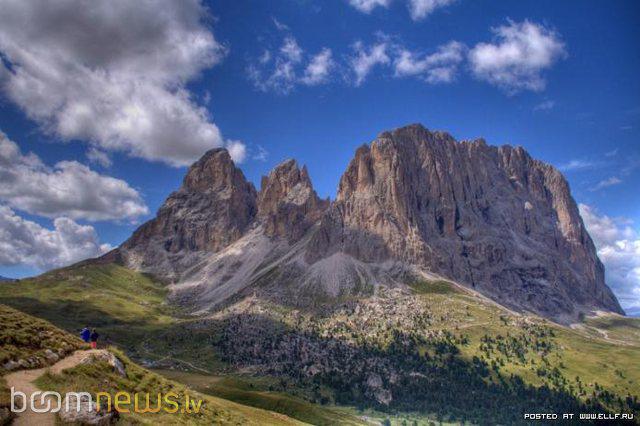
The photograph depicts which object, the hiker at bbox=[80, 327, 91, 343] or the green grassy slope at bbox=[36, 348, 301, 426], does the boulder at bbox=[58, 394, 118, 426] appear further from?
the hiker at bbox=[80, 327, 91, 343]

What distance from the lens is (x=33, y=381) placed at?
35.9 meters

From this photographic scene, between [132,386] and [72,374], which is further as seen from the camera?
[132,386]

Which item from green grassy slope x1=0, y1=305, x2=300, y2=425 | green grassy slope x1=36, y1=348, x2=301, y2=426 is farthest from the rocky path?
green grassy slope x1=36, y1=348, x2=301, y2=426

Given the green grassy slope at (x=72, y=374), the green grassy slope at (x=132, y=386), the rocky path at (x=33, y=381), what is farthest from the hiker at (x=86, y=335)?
the rocky path at (x=33, y=381)

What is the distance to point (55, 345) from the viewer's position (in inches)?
1780

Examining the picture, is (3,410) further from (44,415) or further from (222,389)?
(222,389)

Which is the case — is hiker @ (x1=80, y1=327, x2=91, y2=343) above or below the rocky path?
above

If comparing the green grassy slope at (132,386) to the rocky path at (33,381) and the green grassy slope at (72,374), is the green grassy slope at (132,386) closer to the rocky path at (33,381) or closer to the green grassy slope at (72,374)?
the green grassy slope at (72,374)

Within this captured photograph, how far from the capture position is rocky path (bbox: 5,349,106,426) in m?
29.9

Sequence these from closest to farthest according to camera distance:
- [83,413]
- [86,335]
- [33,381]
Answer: [83,413], [33,381], [86,335]

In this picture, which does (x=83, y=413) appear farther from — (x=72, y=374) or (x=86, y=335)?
(x=86, y=335)

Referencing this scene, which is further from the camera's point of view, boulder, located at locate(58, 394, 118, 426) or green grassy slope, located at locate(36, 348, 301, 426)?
green grassy slope, located at locate(36, 348, 301, 426)

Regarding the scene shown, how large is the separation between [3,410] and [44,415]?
2.70 meters

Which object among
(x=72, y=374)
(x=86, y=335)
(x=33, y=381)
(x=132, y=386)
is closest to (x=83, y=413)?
(x=33, y=381)
